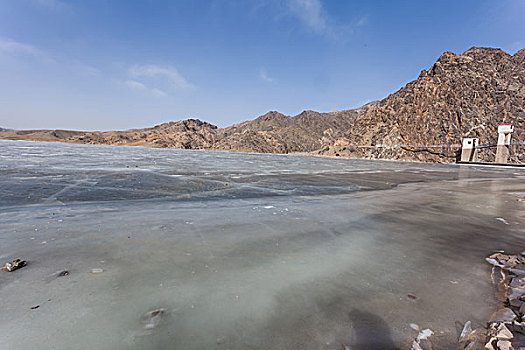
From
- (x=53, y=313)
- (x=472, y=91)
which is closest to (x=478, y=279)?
(x=53, y=313)

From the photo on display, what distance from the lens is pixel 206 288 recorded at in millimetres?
→ 1899

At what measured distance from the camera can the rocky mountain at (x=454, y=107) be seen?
163 feet

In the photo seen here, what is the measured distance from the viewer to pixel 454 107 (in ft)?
177

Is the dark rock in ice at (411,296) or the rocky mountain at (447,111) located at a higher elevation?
the rocky mountain at (447,111)

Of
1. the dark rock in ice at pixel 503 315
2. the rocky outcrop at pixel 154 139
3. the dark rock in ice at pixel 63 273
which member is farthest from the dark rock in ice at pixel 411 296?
the rocky outcrop at pixel 154 139

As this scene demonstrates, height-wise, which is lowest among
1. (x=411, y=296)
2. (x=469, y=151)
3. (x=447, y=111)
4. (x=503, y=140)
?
(x=411, y=296)

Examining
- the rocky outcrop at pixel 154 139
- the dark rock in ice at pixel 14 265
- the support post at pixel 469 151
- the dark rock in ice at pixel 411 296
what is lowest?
the dark rock in ice at pixel 411 296

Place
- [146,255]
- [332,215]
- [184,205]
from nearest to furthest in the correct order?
[146,255], [332,215], [184,205]

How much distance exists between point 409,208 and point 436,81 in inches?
2764

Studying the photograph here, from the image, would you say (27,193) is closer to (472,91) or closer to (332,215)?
(332,215)

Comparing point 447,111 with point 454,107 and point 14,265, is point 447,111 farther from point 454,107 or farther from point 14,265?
point 14,265

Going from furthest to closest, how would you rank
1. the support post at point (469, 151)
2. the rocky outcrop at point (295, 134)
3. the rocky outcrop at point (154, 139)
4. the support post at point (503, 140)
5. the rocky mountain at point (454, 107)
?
1. the rocky outcrop at point (154, 139)
2. the rocky outcrop at point (295, 134)
3. the rocky mountain at point (454, 107)
4. the support post at point (469, 151)
5. the support post at point (503, 140)

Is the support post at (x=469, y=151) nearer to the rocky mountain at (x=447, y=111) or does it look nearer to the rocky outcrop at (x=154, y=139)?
the rocky mountain at (x=447, y=111)

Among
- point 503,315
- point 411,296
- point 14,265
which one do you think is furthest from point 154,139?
point 503,315
